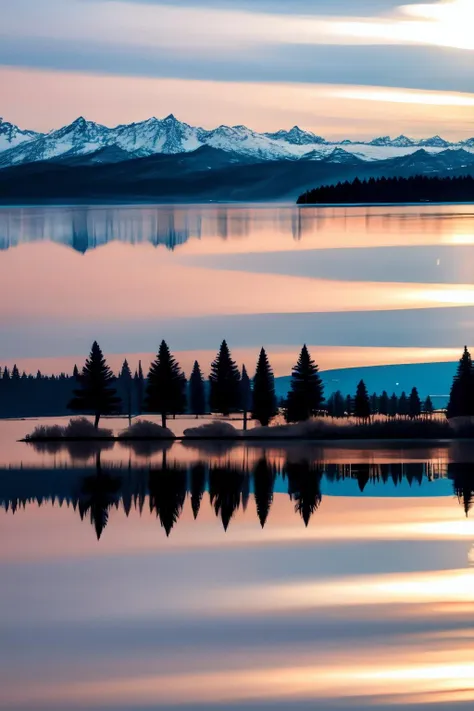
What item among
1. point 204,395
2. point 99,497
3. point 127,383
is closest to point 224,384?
point 204,395

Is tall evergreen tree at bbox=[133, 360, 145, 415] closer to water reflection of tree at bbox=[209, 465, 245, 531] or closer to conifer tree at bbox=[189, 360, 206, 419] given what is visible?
conifer tree at bbox=[189, 360, 206, 419]

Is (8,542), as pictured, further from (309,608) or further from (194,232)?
(194,232)

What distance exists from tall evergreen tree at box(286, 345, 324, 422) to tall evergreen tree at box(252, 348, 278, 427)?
0.38 meters

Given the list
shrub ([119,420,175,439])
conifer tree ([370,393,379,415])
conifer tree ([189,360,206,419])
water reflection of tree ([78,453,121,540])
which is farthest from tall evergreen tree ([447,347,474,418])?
water reflection of tree ([78,453,121,540])

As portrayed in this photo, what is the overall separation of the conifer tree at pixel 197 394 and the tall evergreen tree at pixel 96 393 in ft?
6.07

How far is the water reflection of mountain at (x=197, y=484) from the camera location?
19.5 meters

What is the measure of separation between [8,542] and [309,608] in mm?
4528

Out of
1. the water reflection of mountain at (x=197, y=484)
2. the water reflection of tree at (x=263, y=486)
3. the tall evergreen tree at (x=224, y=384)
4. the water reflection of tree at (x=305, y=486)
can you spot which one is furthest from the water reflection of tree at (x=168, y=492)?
the tall evergreen tree at (x=224, y=384)

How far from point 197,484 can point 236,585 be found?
5.84 m

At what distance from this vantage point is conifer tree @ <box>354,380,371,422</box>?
90.2ft

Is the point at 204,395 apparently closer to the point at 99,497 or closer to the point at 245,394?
the point at 245,394

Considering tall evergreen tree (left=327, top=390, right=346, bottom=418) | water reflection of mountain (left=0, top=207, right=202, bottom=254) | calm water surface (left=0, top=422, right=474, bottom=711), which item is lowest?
calm water surface (left=0, top=422, right=474, bottom=711)

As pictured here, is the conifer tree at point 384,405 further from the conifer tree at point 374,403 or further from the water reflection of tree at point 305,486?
the water reflection of tree at point 305,486

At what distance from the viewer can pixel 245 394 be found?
30.3 metres
